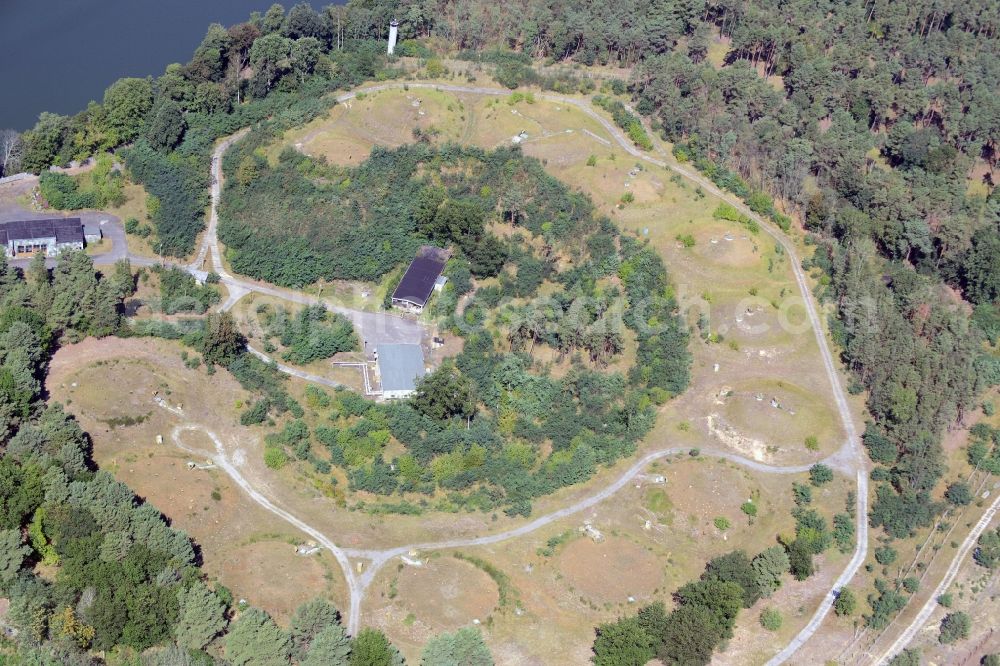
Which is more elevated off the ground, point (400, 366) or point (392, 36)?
point (392, 36)

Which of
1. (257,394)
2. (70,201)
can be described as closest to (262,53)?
(70,201)

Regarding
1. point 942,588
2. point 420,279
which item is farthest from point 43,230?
point 942,588

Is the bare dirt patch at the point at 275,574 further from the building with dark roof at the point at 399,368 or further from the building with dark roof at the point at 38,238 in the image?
the building with dark roof at the point at 38,238

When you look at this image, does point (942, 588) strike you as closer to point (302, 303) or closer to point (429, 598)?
point (429, 598)

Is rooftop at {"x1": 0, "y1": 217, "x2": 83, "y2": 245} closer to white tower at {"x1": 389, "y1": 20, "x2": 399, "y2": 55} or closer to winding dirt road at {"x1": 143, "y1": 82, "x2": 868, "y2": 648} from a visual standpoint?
winding dirt road at {"x1": 143, "y1": 82, "x2": 868, "y2": 648}

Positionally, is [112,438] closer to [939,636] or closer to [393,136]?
[393,136]

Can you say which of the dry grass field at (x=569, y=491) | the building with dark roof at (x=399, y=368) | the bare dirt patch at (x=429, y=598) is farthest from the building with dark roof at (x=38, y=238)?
the bare dirt patch at (x=429, y=598)

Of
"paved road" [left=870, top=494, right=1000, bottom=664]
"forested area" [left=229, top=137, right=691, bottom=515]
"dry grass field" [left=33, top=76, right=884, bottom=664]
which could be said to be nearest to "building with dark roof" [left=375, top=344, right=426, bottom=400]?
"forested area" [left=229, top=137, right=691, bottom=515]
